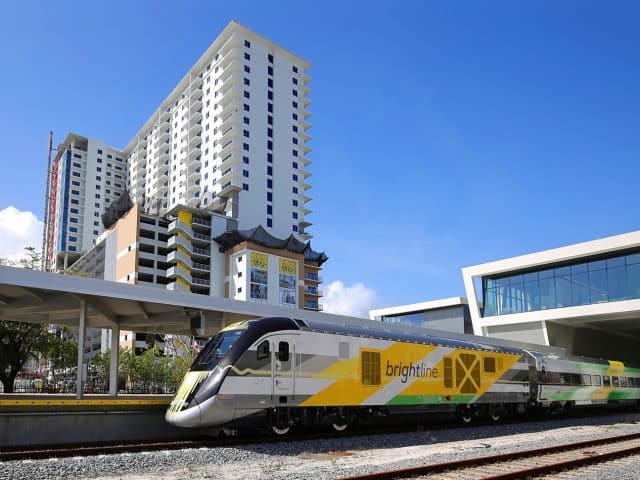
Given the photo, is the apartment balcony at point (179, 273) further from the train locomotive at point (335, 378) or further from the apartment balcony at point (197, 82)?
the train locomotive at point (335, 378)

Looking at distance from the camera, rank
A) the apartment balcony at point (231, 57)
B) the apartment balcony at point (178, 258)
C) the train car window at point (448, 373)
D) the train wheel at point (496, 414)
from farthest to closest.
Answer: the apartment balcony at point (231, 57), the apartment balcony at point (178, 258), the train wheel at point (496, 414), the train car window at point (448, 373)

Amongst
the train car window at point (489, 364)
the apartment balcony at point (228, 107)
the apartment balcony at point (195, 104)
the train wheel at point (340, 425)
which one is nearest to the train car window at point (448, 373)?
the train car window at point (489, 364)

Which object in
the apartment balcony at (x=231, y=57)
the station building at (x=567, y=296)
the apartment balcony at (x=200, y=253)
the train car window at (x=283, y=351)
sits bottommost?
the train car window at (x=283, y=351)

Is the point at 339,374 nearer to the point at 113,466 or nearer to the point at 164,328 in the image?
the point at 113,466

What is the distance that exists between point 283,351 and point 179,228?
84.6 metres

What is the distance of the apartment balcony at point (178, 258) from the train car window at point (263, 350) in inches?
3313

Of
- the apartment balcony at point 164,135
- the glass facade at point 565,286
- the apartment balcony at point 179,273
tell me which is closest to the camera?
the glass facade at point 565,286

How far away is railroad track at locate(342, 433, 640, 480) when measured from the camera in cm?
1143

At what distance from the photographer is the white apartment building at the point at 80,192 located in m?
148

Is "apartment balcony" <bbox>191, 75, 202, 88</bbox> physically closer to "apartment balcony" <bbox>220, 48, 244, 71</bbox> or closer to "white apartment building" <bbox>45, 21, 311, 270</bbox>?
"white apartment building" <bbox>45, 21, 311, 270</bbox>

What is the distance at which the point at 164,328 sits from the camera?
27.5m

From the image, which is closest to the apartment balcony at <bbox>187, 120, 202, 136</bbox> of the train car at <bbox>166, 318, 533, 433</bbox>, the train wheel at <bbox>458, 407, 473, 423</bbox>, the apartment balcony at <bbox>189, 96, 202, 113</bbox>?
the apartment balcony at <bbox>189, 96, 202, 113</bbox>

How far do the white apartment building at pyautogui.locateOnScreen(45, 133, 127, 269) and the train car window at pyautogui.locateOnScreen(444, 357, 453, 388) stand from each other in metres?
137

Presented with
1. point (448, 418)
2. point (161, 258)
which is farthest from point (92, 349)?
point (448, 418)
